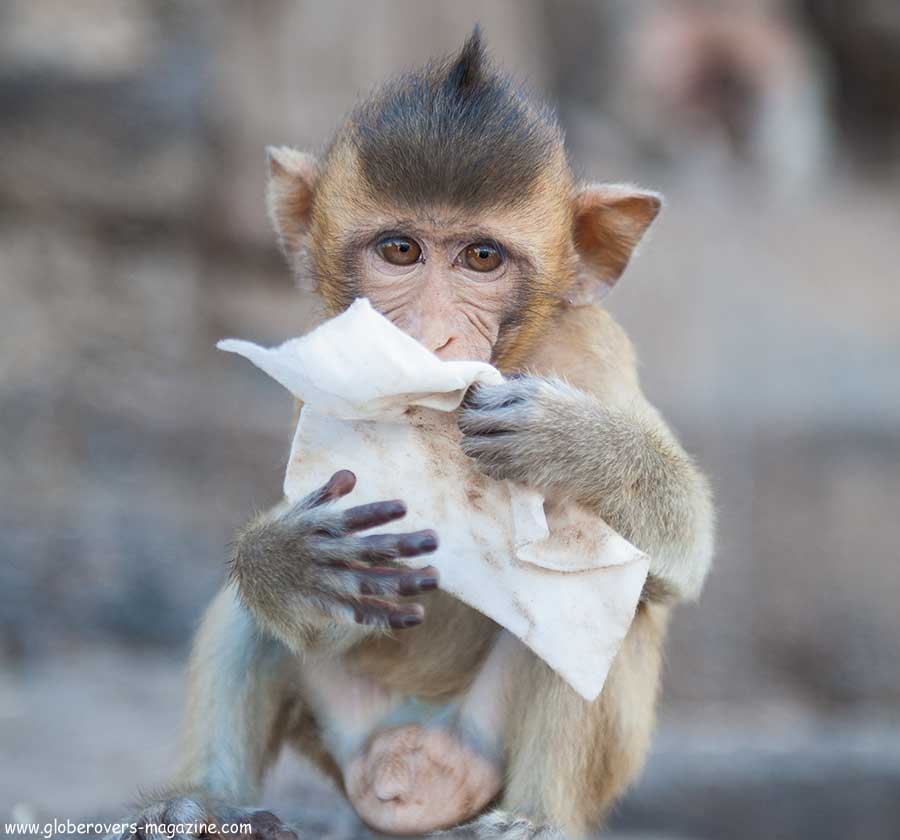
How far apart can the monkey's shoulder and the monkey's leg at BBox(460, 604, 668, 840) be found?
0.78 m

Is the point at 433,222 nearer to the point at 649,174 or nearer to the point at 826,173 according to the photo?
the point at 649,174

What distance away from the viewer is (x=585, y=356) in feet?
15.9

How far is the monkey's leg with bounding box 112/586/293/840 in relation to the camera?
4.79 meters

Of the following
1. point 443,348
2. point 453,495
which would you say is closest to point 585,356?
point 443,348

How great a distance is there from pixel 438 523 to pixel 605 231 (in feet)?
4.60

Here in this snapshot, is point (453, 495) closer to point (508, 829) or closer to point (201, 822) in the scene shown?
point (508, 829)

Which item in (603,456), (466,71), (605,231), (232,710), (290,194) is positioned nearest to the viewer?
(603,456)

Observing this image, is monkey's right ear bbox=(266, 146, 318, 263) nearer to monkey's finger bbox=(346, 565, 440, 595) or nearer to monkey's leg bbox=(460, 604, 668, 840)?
monkey's finger bbox=(346, 565, 440, 595)

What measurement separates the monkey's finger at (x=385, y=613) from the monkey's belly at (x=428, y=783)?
33.5 inches

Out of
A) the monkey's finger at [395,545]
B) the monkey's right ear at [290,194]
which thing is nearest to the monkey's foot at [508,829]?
the monkey's finger at [395,545]

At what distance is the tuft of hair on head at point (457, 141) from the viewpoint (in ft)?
14.6

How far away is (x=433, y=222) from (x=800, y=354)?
834 centimetres

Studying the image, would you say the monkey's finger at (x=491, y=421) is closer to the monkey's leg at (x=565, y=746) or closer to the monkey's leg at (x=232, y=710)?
the monkey's leg at (x=565, y=746)

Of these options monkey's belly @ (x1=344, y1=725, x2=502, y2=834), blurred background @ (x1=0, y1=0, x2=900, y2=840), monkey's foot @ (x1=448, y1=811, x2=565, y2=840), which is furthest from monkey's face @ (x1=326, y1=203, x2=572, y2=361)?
blurred background @ (x1=0, y1=0, x2=900, y2=840)
